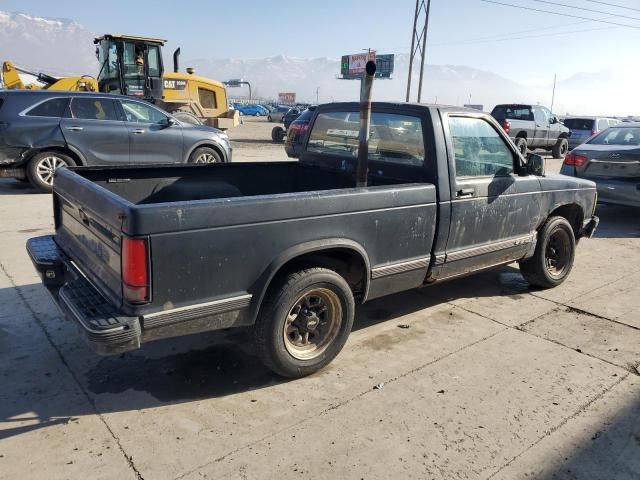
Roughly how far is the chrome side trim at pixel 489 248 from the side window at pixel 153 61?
1257cm

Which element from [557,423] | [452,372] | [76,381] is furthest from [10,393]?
[557,423]

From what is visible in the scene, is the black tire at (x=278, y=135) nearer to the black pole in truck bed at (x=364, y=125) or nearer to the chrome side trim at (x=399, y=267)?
the black pole in truck bed at (x=364, y=125)

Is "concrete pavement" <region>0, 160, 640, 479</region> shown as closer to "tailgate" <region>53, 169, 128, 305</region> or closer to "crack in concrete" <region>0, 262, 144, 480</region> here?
"crack in concrete" <region>0, 262, 144, 480</region>

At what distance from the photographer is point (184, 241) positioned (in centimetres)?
267

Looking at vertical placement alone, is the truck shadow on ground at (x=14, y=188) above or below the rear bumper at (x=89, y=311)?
below

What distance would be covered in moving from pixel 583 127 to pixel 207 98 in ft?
52.1

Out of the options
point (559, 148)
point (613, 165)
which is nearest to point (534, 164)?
point (613, 165)

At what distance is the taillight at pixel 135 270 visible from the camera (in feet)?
8.37

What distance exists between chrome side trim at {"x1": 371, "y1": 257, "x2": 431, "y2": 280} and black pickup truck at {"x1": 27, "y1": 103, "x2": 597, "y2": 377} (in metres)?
0.01

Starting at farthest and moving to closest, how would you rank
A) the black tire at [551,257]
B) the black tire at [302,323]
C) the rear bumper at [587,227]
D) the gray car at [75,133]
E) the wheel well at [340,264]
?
1. the gray car at [75,133]
2. the rear bumper at [587,227]
3. the black tire at [551,257]
4. the wheel well at [340,264]
5. the black tire at [302,323]

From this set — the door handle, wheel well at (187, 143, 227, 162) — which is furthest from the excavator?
the door handle

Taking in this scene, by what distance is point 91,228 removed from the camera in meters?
3.08

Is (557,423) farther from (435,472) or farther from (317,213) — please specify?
(317,213)

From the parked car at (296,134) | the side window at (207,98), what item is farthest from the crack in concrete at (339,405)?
the side window at (207,98)
